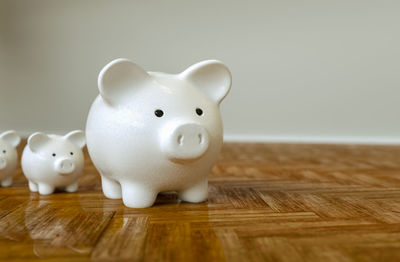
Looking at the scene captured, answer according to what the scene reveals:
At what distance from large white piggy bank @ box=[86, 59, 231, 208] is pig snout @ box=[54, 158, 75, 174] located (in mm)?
178

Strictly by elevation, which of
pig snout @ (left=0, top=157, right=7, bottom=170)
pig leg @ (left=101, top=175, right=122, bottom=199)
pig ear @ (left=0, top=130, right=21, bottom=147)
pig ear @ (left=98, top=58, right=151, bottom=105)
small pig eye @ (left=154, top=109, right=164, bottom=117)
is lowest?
pig leg @ (left=101, top=175, right=122, bottom=199)

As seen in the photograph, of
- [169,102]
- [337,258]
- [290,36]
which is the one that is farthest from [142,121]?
[290,36]

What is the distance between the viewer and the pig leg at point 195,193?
1.38 meters

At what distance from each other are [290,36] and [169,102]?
3.57m

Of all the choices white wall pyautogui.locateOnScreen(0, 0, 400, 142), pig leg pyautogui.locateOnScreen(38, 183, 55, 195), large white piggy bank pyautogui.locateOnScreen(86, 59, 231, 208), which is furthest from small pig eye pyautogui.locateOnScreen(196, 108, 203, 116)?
white wall pyautogui.locateOnScreen(0, 0, 400, 142)

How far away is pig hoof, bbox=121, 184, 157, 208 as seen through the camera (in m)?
1.31

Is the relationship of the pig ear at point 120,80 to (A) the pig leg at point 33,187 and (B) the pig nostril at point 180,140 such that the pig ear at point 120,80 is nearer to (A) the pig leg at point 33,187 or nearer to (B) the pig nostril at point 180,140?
(B) the pig nostril at point 180,140

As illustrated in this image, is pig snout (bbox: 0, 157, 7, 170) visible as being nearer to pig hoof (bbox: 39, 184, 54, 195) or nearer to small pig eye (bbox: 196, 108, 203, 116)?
pig hoof (bbox: 39, 184, 54, 195)

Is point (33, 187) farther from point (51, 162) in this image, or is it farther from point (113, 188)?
point (113, 188)

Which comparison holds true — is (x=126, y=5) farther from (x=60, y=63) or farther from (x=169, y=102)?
(x=169, y=102)

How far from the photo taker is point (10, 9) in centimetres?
459

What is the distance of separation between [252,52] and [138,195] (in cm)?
355

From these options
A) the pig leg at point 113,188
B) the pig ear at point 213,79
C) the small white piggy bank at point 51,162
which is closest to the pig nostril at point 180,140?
the pig ear at point 213,79

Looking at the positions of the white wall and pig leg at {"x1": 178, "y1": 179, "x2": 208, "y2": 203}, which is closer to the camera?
pig leg at {"x1": 178, "y1": 179, "x2": 208, "y2": 203}
